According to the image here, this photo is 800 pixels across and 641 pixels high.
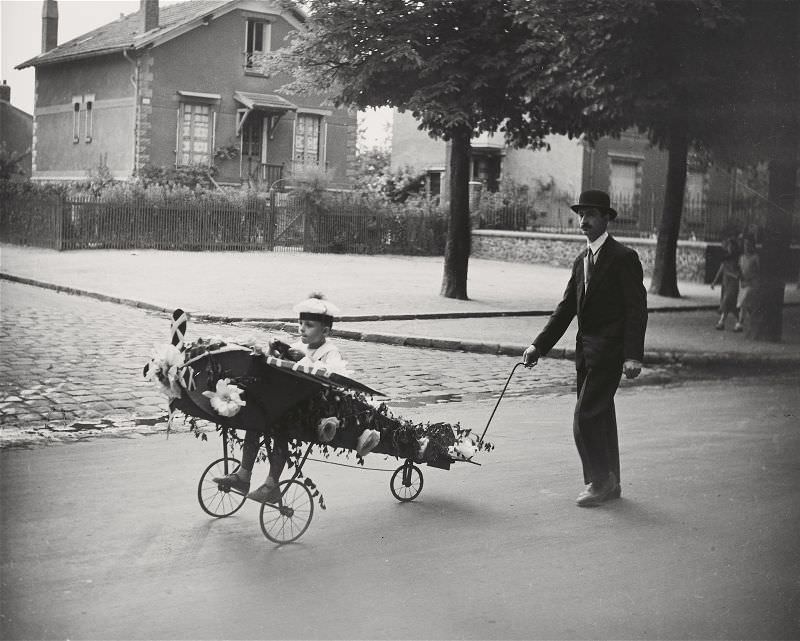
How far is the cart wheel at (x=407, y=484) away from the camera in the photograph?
609 centimetres

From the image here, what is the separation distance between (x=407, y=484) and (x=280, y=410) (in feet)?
4.41

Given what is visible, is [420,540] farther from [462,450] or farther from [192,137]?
[192,137]

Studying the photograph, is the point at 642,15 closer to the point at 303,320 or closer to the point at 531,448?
the point at 531,448

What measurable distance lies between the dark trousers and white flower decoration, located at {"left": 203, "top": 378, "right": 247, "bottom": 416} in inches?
91.7

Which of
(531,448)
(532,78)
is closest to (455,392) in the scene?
(531,448)

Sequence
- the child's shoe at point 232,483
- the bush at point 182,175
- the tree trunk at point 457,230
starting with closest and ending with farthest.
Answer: the child's shoe at point 232,483, the tree trunk at point 457,230, the bush at point 182,175

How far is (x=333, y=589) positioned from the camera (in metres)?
4.54

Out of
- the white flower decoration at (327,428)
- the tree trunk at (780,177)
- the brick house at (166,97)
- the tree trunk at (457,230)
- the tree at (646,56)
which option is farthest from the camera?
the brick house at (166,97)

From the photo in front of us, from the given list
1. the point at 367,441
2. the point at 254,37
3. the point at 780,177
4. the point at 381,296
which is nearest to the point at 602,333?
the point at 367,441

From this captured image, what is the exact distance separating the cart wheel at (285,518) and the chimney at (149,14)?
32.5 meters

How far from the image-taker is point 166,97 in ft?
120

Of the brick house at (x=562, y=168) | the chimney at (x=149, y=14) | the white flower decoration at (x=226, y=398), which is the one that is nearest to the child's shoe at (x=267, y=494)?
the white flower decoration at (x=226, y=398)

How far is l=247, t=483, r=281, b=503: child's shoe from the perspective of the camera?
516 cm

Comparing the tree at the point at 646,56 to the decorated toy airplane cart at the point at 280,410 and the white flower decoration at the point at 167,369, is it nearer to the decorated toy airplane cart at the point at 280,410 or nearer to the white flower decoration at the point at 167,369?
the decorated toy airplane cart at the point at 280,410
